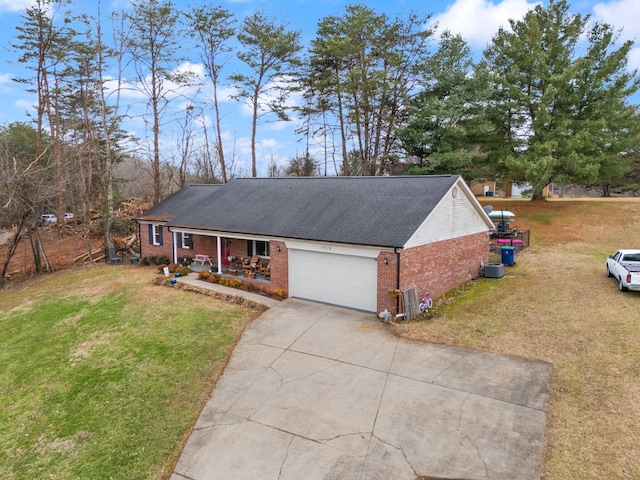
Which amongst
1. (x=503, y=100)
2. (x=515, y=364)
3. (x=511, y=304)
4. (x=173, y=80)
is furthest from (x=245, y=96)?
(x=515, y=364)

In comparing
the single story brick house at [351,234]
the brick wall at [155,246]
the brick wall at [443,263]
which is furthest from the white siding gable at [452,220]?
the brick wall at [155,246]

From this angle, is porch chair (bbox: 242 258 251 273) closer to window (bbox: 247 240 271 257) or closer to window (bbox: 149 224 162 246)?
window (bbox: 247 240 271 257)

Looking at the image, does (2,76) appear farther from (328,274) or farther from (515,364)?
(515,364)

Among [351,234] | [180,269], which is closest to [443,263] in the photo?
[351,234]

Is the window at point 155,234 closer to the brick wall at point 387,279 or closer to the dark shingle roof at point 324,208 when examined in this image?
the dark shingle roof at point 324,208

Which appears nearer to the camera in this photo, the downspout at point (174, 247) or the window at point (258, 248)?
the window at point (258, 248)

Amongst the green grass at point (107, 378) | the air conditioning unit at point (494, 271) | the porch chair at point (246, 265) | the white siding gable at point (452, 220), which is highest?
the white siding gable at point (452, 220)

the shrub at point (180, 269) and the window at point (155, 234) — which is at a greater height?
the window at point (155, 234)
